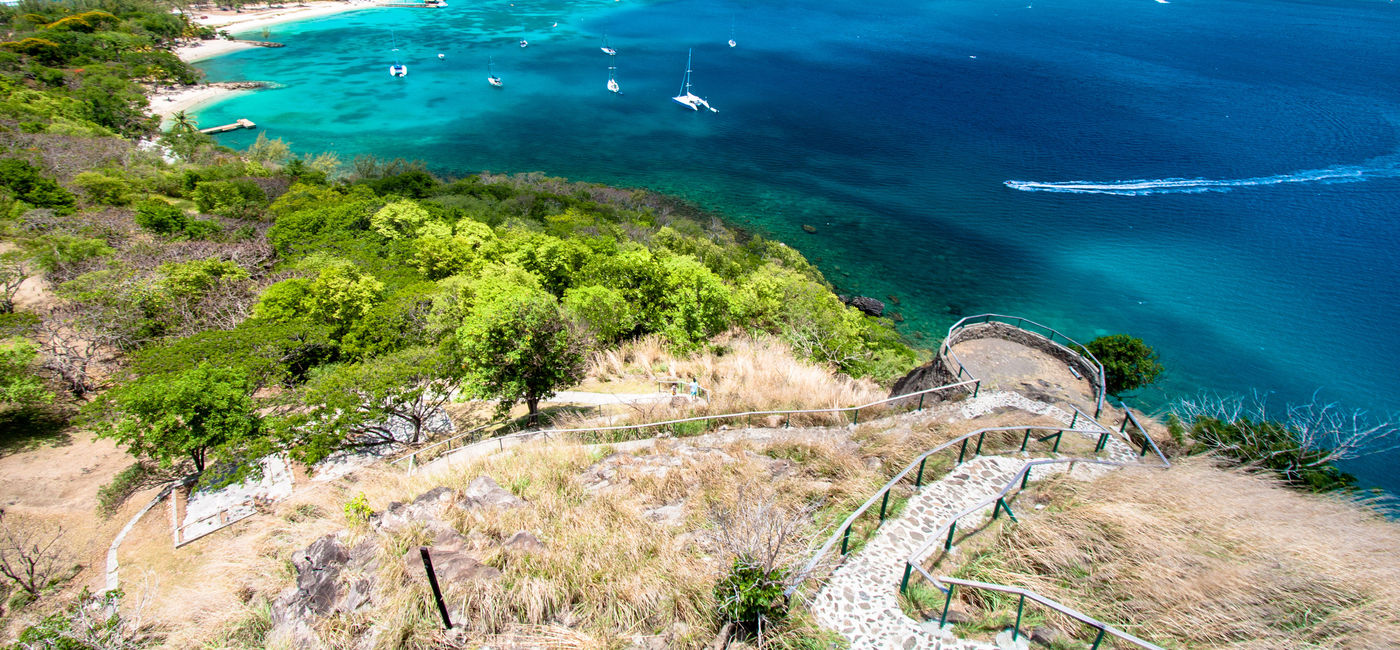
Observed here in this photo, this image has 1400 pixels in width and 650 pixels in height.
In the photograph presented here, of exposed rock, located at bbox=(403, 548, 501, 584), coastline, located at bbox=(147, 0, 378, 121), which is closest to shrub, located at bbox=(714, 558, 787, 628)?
exposed rock, located at bbox=(403, 548, 501, 584)

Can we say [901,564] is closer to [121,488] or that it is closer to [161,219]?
[121,488]

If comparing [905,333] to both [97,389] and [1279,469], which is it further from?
[97,389]

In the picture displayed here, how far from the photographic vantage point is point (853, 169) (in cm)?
6831

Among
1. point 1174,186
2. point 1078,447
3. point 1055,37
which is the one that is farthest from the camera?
→ point 1055,37

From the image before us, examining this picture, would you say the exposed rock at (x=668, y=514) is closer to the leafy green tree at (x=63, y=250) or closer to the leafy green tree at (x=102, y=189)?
the leafy green tree at (x=63, y=250)

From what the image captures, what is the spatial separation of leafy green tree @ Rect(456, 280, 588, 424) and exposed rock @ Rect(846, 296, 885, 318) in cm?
3006

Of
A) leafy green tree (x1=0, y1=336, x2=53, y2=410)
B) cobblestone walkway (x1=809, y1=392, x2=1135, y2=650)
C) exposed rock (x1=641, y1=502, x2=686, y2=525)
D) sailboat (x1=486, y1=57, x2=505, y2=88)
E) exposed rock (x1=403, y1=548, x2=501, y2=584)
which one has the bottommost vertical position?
A: leafy green tree (x1=0, y1=336, x2=53, y2=410)

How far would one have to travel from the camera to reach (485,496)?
1302 centimetres

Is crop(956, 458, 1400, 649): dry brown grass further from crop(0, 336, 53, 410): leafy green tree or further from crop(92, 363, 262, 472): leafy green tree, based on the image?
crop(0, 336, 53, 410): leafy green tree

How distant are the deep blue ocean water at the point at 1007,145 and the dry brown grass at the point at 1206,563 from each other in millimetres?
31330

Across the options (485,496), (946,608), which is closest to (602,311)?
(485,496)

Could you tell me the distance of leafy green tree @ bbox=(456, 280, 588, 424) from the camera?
18.2m

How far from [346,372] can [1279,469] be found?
2721 cm

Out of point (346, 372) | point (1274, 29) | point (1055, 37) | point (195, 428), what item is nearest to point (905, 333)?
point (346, 372)
